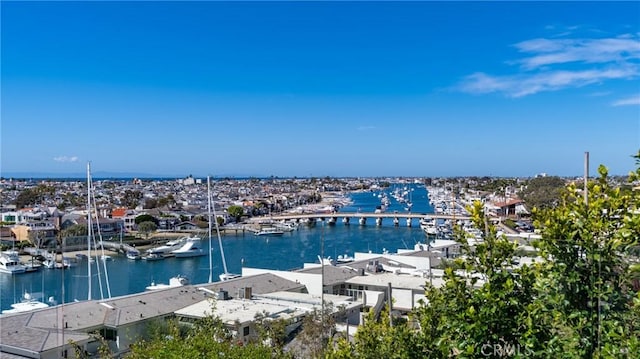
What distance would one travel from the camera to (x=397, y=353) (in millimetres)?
3014

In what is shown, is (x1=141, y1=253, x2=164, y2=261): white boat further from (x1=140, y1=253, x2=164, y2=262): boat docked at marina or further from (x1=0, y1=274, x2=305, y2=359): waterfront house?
(x1=0, y1=274, x2=305, y2=359): waterfront house

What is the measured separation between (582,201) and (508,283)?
19.7 inches

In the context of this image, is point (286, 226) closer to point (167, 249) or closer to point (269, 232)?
point (269, 232)

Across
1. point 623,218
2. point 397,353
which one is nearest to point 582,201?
point 623,218

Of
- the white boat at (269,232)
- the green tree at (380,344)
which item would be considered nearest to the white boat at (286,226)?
the white boat at (269,232)

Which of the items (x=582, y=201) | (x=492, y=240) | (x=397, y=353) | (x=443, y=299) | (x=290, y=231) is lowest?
(x=290, y=231)

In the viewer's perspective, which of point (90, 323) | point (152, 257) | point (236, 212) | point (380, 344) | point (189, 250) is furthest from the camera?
point (236, 212)

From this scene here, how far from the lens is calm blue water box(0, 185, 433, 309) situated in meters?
24.9

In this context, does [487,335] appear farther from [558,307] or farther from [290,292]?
[290,292]

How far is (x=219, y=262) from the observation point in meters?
33.3

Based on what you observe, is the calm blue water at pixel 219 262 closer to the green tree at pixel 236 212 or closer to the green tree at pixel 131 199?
the green tree at pixel 236 212

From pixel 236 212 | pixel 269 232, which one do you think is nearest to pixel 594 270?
pixel 269 232

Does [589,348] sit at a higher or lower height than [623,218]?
lower

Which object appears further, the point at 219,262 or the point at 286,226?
the point at 286,226
